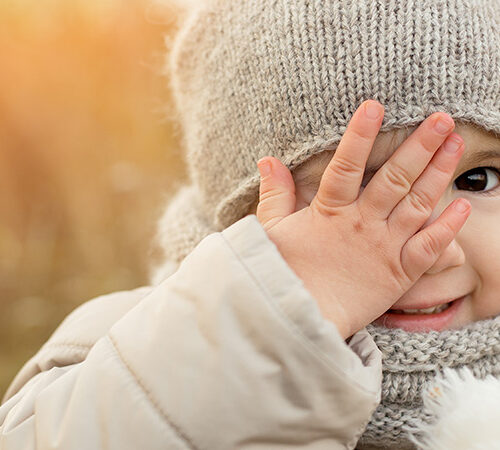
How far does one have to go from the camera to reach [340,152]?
1.04 meters

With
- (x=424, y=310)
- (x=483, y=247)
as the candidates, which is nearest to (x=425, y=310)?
(x=424, y=310)

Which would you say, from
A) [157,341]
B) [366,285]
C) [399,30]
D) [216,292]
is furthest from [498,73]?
[157,341]

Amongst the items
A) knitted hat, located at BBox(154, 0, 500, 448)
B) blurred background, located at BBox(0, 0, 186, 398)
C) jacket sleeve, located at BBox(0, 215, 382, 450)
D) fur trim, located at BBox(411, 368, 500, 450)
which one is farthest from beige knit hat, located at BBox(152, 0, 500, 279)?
blurred background, located at BBox(0, 0, 186, 398)

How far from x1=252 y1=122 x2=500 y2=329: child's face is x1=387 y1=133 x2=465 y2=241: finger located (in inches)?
2.2

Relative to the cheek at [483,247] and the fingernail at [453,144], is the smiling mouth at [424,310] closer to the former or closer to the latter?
the cheek at [483,247]

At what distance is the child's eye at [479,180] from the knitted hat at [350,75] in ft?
0.26

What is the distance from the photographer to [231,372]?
88 cm

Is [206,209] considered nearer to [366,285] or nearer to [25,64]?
[366,285]

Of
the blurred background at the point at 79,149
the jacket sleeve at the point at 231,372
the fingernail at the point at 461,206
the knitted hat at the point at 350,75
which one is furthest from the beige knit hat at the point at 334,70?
the blurred background at the point at 79,149

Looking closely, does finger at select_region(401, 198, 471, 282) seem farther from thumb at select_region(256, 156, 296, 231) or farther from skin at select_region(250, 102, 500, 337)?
thumb at select_region(256, 156, 296, 231)

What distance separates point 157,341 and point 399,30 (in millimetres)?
647

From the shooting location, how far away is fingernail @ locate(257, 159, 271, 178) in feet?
3.72

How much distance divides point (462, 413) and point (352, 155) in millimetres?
430

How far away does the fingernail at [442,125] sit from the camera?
3.41 ft
